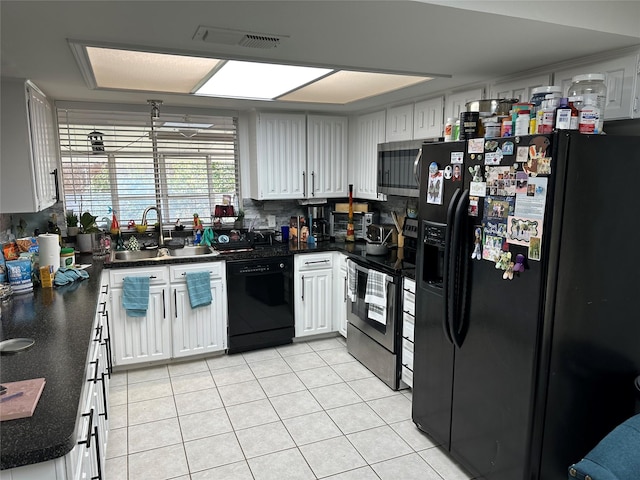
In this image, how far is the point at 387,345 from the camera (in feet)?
11.2

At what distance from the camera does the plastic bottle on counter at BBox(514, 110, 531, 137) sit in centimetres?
200

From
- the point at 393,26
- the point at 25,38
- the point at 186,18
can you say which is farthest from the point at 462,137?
the point at 25,38

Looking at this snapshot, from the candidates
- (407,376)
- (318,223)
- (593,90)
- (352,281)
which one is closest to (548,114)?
(593,90)

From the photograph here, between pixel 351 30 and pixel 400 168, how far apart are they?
1.77m

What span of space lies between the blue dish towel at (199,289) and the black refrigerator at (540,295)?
2116 mm

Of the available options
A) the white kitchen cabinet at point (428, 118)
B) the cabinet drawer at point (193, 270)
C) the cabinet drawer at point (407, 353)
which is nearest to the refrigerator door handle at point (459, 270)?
the cabinet drawer at point (407, 353)

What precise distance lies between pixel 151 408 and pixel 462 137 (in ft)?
8.93

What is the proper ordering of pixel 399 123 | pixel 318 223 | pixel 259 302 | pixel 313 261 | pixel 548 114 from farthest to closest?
pixel 318 223, pixel 313 261, pixel 259 302, pixel 399 123, pixel 548 114

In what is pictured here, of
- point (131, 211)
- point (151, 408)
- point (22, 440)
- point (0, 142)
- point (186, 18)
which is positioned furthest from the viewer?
point (131, 211)

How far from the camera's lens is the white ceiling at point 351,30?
167 centimetres

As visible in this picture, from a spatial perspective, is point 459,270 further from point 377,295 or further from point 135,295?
point 135,295

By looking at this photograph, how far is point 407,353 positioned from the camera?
325 centimetres

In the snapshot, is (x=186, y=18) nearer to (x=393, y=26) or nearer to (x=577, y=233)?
(x=393, y=26)

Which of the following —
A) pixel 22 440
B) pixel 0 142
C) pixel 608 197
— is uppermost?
pixel 0 142
